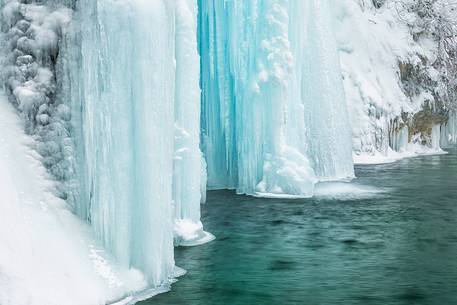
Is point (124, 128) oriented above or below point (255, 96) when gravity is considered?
below

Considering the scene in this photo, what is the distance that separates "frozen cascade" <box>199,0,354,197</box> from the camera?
18359 millimetres

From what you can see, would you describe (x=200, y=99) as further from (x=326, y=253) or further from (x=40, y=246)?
(x=40, y=246)

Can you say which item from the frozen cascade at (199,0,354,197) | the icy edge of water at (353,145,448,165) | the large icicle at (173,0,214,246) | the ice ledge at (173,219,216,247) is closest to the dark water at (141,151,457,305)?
the ice ledge at (173,219,216,247)

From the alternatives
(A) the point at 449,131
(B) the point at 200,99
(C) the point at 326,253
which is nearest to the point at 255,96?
(B) the point at 200,99

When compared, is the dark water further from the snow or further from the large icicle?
the snow

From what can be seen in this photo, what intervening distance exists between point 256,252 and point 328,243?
1.51 m

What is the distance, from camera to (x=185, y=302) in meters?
8.64

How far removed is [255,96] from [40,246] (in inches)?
452

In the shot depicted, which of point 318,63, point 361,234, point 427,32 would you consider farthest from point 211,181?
point 427,32

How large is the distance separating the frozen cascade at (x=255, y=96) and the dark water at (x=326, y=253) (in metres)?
1.03

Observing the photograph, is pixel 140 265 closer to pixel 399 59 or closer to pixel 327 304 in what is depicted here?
pixel 327 304

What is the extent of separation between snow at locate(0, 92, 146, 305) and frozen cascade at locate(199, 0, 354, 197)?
993cm

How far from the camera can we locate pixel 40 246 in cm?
768

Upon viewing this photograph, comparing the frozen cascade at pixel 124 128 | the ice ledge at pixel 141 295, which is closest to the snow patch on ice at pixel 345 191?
the ice ledge at pixel 141 295
